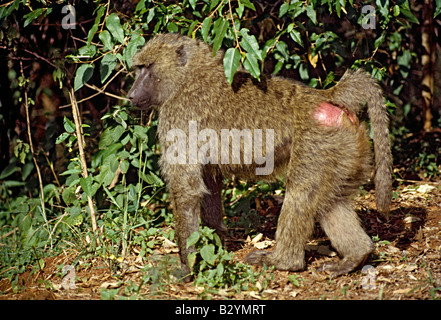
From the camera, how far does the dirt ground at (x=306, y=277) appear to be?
3342 mm

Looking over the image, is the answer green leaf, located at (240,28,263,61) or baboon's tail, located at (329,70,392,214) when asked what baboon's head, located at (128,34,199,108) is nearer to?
green leaf, located at (240,28,263,61)

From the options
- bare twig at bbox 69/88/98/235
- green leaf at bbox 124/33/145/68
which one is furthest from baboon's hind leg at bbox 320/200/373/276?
green leaf at bbox 124/33/145/68

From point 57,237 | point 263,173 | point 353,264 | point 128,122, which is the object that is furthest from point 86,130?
point 353,264

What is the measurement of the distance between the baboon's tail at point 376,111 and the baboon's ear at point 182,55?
1122 mm

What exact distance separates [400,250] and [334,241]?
0.58 meters

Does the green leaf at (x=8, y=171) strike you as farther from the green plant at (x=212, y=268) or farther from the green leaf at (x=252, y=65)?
the green leaf at (x=252, y=65)

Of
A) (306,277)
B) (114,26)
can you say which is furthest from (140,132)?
(306,277)

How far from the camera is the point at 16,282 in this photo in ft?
12.4

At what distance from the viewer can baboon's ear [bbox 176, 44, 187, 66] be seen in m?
3.89

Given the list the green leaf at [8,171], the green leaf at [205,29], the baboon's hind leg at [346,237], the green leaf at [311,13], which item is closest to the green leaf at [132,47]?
the green leaf at [205,29]

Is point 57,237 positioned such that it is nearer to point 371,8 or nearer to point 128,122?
point 128,122

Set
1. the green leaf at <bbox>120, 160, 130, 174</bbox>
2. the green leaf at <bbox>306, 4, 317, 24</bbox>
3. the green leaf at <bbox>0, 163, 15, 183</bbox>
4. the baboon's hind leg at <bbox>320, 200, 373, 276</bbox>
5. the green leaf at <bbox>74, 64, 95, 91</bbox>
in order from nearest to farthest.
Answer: the baboon's hind leg at <bbox>320, 200, 373, 276</bbox> < the green leaf at <bbox>74, 64, 95, 91</bbox> < the green leaf at <bbox>306, 4, 317, 24</bbox> < the green leaf at <bbox>120, 160, 130, 174</bbox> < the green leaf at <bbox>0, 163, 15, 183</bbox>

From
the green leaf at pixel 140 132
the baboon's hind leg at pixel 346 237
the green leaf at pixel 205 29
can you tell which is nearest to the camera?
the green leaf at pixel 205 29

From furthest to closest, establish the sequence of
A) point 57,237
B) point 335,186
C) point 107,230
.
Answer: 1. point 57,237
2. point 107,230
3. point 335,186
